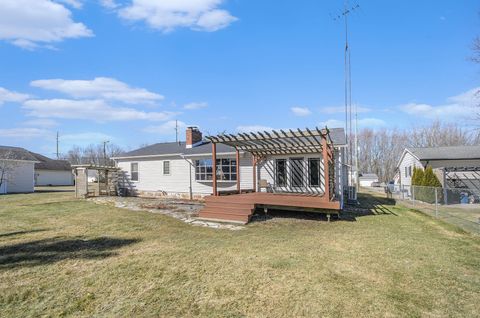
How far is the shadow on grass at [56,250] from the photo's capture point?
611 cm

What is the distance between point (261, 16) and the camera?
13.2 m

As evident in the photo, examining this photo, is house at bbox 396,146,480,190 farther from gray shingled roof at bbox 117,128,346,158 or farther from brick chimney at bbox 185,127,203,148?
brick chimney at bbox 185,127,203,148

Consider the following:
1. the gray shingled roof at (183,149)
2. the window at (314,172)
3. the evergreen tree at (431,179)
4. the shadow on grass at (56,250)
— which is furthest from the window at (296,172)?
the evergreen tree at (431,179)

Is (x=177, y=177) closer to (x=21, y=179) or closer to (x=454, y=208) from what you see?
(x=454, y=208)

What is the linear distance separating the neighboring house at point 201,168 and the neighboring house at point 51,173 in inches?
1090

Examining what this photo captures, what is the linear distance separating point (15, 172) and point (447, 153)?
37944 mm

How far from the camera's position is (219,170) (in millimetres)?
17031

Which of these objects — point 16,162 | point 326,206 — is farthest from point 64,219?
point 16,162

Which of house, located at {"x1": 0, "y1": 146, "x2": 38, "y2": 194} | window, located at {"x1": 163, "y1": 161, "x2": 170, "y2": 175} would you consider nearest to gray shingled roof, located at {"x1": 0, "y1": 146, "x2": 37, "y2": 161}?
house, located at {"x1": 0, "y1": 146, "x2": 38, "y2": 194}

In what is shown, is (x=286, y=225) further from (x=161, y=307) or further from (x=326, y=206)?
(x=161, y=307)

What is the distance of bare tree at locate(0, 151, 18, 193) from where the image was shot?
86.5 ft

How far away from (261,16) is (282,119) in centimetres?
1472

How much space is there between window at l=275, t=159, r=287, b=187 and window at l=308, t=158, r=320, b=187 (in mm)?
1312

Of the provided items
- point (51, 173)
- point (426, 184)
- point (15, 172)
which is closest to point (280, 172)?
point (426, 184)
